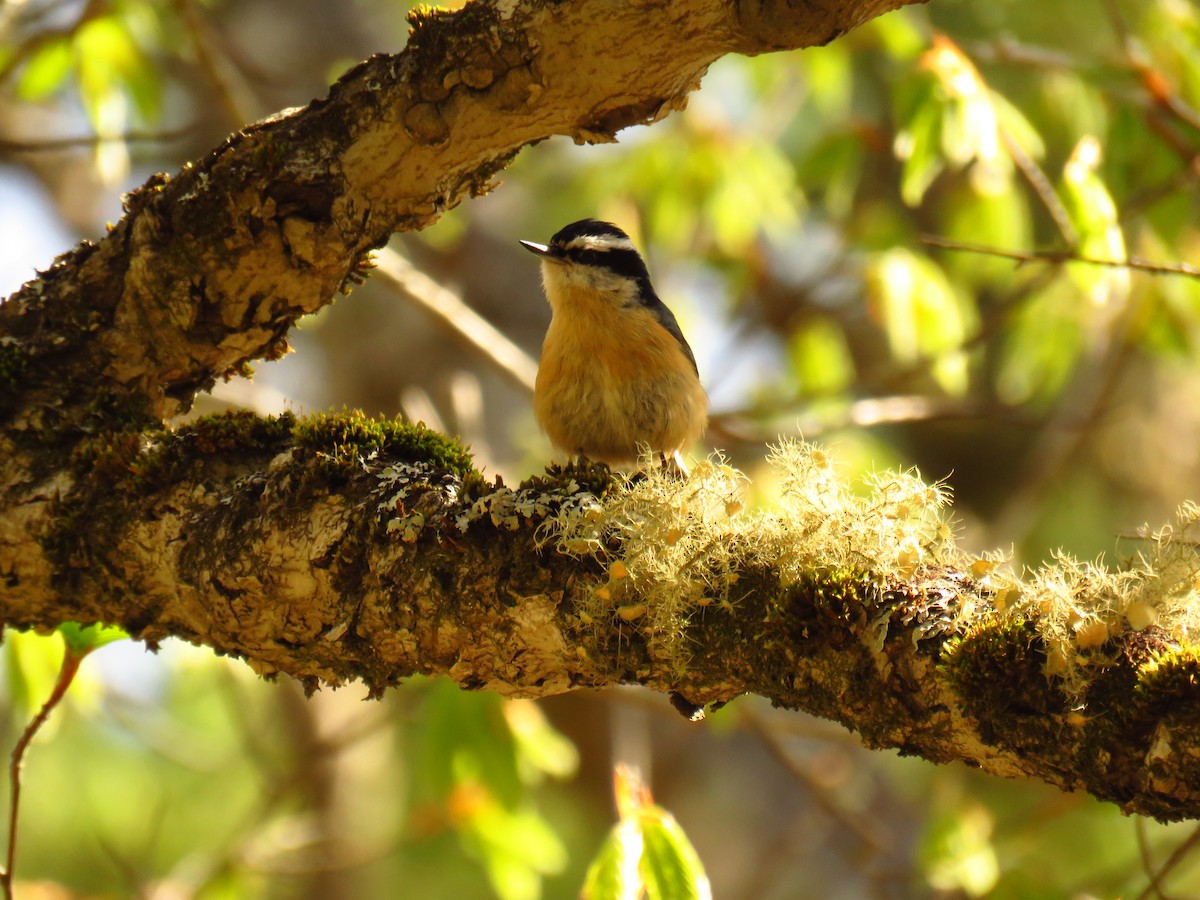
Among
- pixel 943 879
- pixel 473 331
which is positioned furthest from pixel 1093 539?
pixel 473 331

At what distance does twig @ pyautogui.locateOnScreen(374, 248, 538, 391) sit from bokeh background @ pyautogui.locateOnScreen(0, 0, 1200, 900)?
0.03 m

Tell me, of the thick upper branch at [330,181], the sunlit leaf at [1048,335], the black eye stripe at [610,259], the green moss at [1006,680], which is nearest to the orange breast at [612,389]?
the black eye stripe at [610,259]

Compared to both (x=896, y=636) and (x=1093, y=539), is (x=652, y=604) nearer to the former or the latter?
(x=896, y=636)

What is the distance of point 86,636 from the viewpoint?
7.76 ft

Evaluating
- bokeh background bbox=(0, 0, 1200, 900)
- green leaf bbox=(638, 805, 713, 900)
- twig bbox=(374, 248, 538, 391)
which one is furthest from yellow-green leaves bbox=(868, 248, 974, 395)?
green leaf bbox=(638, 805, 713, 900)

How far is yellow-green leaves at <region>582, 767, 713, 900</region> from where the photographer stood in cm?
226

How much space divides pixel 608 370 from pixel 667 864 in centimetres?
185

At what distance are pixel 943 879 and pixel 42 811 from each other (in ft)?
23.0

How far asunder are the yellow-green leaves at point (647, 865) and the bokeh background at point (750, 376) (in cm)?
92

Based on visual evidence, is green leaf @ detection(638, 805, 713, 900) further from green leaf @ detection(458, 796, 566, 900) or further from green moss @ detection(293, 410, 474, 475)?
green leaf @ detection(458, 796, 566, 900)

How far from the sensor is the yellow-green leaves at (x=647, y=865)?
2264 millimetres

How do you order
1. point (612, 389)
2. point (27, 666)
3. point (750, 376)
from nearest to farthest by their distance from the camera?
point (27, 666) < point (612, 389) < point (750, 376)

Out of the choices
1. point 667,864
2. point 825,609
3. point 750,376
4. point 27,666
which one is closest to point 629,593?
point 825,609

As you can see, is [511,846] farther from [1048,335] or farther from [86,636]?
[1048,335]
